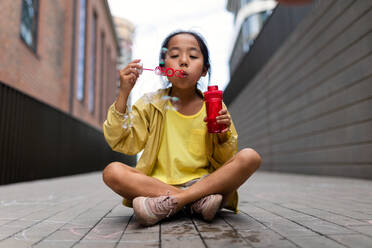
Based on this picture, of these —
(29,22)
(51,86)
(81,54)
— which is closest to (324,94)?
(29,22)

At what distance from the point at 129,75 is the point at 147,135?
0.46 metres

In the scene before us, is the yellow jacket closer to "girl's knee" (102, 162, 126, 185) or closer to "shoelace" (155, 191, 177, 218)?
"girl's knee" (102, 162, 126, 185)

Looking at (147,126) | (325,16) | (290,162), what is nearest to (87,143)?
(290,162)

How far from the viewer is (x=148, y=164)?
1.97 metres

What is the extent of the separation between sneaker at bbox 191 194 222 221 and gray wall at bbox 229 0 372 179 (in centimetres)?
401

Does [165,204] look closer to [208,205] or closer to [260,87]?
[208,205]

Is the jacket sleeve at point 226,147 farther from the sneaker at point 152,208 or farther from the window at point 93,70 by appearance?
the window at point 93,70

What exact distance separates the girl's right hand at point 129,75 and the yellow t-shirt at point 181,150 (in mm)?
384

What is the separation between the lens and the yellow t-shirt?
1965 mm

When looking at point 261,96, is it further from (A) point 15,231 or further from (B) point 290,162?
(A) point 15,231

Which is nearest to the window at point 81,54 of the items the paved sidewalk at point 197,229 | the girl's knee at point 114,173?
the paved sidewalk at point 197,229

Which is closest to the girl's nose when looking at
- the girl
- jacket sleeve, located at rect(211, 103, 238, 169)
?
the girl

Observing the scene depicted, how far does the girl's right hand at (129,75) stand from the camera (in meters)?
1.69

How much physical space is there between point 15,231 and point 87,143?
9.22m
